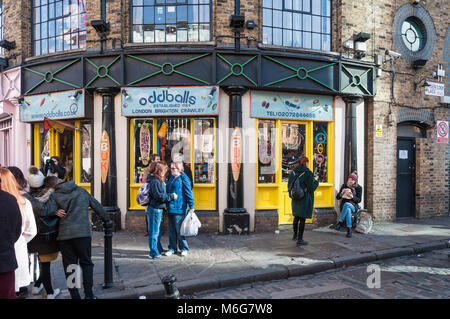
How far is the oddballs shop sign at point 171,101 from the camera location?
8250 millimetres

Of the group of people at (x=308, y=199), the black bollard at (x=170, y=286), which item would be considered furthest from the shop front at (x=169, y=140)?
the black bollard at (x=170, y=286)

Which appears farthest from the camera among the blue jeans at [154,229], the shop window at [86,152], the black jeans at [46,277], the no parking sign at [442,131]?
the no parking sign at [442,131]

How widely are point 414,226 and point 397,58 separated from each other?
5.00 m

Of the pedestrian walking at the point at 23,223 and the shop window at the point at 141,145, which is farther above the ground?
the shop window at the point at 141,145

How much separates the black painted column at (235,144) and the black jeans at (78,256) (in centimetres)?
435

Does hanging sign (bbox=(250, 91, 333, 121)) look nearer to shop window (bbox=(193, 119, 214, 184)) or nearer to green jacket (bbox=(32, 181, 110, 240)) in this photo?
shop window (bbox=(193, 119, 214, 184))

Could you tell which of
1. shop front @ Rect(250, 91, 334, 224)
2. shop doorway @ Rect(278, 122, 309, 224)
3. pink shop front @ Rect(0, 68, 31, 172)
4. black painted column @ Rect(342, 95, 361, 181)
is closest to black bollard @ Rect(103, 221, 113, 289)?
shop front @ Rect(250, 91, 334, 224)

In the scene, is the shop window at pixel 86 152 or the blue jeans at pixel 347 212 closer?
the blue jeans at pixel 347 212

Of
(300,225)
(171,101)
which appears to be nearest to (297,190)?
(300,225)

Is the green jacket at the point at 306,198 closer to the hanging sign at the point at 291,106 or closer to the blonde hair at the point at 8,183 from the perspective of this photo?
the hanging sign at the point at 291,106

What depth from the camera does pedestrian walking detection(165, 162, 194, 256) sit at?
6345 millimetres

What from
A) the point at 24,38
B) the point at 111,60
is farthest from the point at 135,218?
the point at 24,38

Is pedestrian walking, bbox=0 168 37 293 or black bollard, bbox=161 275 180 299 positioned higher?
pedestrian walking, bbox=0 168 37 293

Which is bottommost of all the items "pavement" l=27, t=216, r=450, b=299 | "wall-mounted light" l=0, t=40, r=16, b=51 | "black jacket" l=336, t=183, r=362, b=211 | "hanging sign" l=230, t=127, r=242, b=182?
"pavement" l=27, t=216, r=450, b=299
